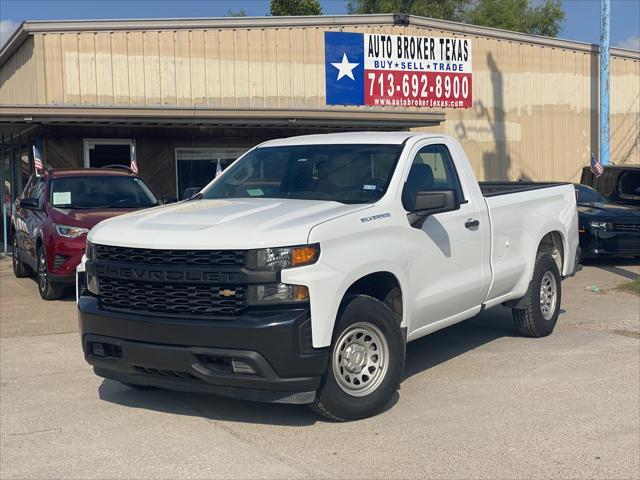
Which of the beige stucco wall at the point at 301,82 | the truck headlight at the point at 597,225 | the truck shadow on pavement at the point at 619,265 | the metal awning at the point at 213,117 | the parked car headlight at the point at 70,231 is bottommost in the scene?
the truck shadow on pavement at the point at 619,265

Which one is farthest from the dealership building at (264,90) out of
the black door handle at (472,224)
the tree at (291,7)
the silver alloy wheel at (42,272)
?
the tree at (291,7)

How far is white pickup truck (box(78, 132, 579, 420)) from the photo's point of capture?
17.1 feet

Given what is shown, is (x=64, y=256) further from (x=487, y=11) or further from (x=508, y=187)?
(x=487, y=11)

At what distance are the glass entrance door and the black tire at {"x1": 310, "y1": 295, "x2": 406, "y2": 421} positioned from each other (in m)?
13.5

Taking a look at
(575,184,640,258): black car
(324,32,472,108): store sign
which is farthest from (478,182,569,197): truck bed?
(324,32,472,108): store sign

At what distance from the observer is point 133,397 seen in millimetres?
6516

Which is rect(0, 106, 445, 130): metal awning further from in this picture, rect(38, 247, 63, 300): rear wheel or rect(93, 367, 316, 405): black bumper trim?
→ rect(93, 367, 316, 405): black bumper trim

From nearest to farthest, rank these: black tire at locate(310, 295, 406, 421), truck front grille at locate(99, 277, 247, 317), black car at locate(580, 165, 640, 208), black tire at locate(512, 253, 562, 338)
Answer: truck front grille at locate(99, 277, 247, 317) < black tire at locate(310, 295, 406, 421) < black tire at locate(512, 253, 562, 338) < black car at locate(580, 165, 640, 208)

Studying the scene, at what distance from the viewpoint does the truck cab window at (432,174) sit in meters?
6.53

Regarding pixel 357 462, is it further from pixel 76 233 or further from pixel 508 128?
pixel 508 128

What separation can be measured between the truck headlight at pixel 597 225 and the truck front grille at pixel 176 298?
10.6 meters

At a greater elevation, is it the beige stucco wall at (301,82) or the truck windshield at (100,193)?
the beige stucco wall at (301,82)

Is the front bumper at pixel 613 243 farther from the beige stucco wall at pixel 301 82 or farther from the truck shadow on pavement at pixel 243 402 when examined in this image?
the beige stucco wall at pixel 301 82

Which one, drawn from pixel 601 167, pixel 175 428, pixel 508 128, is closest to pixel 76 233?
pixel 175 428
